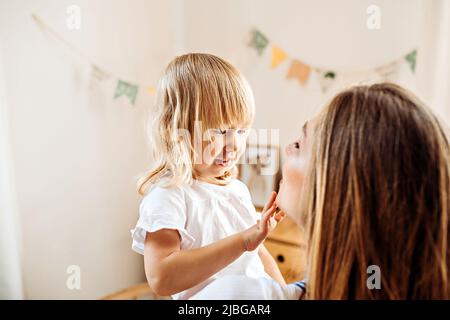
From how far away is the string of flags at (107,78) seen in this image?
1747 millimetres

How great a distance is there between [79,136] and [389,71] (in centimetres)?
149

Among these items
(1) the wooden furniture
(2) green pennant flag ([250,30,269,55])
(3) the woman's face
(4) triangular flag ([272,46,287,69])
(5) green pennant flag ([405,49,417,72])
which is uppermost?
(2) green pennant flag ([250,30,269,55])

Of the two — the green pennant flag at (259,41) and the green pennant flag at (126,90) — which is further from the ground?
the green pennant flag at (259,41)

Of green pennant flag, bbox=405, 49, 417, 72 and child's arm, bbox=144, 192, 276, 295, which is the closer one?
child's arm, bbox=144, 192, 276, 295

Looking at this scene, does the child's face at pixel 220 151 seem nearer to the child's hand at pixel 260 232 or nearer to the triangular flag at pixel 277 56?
the child's hand at pixel 260 232

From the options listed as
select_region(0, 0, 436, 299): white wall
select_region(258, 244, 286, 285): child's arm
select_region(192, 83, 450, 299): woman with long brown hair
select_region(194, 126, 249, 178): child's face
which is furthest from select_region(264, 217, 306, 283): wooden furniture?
select_region(192, 83, 450, 299): woman with long brown hair

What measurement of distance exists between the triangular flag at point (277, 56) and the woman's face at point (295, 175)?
1.49m

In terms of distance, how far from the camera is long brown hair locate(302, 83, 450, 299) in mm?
541

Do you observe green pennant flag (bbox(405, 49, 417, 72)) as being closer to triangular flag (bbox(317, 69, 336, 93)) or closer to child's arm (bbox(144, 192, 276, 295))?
triangular flag (bbox(317, 69, 336, 93))

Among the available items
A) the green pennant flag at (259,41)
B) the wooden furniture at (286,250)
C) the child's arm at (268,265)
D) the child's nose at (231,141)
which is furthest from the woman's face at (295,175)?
the green pennant flag at (259,41)

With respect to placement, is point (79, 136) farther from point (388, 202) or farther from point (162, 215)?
point (388, 202)

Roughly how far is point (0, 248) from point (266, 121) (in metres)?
1.43

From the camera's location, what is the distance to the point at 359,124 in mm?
563
